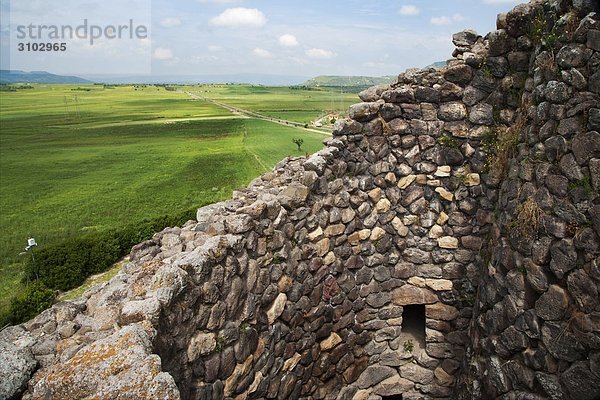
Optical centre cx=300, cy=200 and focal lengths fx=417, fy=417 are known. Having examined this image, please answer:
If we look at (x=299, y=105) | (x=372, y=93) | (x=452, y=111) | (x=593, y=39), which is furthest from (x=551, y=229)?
(x=299, y=105)

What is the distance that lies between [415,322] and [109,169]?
3568cm

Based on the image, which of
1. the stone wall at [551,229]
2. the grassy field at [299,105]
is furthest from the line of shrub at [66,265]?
the grassy field at [299,105]

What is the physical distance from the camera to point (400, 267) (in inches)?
321

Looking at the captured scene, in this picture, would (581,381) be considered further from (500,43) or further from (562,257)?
(500,43)

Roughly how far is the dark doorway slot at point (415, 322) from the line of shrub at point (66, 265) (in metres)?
11.2

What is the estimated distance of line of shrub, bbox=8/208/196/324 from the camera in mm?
13258

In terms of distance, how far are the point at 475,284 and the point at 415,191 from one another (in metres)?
2.05

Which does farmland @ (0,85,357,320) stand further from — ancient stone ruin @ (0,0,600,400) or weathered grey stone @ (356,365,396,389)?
weathered grey stone @ (356,365,396,389)

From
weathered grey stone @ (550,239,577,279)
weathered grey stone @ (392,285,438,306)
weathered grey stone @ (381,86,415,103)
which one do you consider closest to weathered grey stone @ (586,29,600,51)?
weathered grey stone @ (550,239,577,279)

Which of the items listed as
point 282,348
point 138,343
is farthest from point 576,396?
point 138,343

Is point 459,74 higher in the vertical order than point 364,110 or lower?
higher

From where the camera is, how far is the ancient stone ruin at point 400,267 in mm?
4414

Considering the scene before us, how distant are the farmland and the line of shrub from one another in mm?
847

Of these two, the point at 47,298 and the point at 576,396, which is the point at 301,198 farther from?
the point at 47,298
